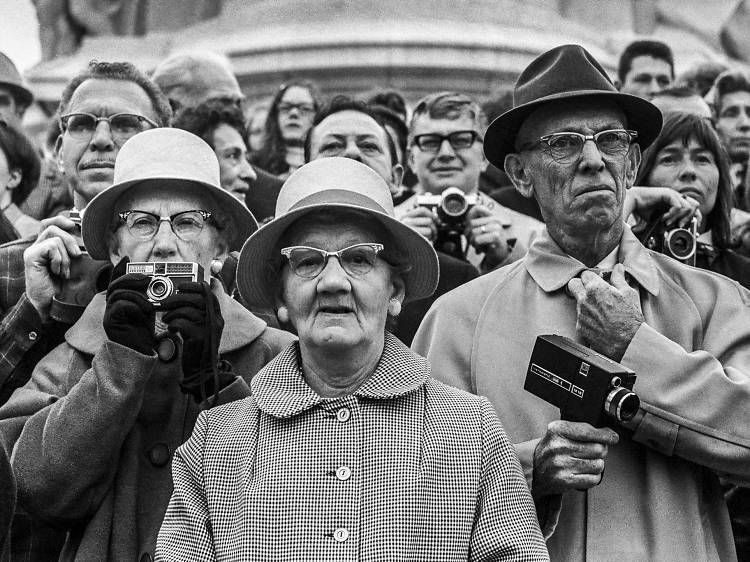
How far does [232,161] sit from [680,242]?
2.41 metres

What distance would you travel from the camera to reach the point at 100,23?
14711mm

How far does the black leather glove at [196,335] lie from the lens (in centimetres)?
429

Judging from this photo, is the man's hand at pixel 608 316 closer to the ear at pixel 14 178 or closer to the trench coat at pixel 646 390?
the trench coat at pixel 646 390

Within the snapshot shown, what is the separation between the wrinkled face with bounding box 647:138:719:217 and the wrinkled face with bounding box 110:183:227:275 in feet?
7.73

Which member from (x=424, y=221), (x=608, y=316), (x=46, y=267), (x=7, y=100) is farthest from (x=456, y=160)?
(x=7, y=100)

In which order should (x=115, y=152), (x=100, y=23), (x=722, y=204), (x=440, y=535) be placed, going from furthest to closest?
(x=100, y=23) → (x=722, y=204) → (x=115, y=152) → (x=440, y=535)

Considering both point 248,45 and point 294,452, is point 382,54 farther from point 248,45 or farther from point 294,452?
point 294,452

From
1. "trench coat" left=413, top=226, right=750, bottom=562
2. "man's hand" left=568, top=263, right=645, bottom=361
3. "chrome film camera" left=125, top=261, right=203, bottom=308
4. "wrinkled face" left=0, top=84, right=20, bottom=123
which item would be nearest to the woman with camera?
"trench coat" left=413, top=226, right=750, bottom=562

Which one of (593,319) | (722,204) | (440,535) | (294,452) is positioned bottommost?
(440,535)

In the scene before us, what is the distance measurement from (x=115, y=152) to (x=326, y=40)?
661 centimetres

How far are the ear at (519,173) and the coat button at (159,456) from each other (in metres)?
1.61

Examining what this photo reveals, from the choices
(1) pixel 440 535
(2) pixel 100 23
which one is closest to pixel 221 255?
(1) pixel 440 535

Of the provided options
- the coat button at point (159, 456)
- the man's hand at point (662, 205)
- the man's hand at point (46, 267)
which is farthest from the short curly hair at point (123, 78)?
the man's hand at point (662, 205)

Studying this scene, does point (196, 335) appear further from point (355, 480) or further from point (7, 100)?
point (7, 100)
